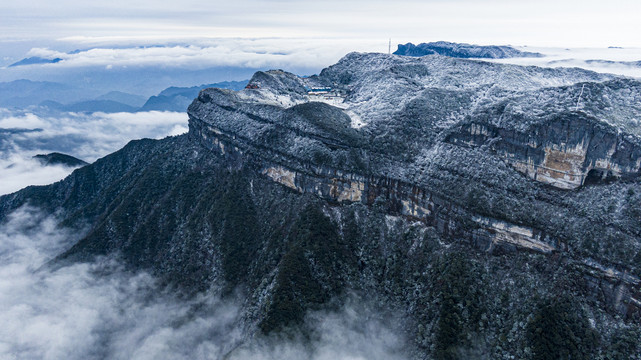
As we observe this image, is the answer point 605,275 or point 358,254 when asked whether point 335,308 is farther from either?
point 605,275

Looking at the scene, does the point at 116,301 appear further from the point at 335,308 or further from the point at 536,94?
the point at 536,94

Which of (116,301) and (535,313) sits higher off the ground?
(535,313)

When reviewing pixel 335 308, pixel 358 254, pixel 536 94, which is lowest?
pixel 335 308

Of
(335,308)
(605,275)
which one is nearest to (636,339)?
(605,275)

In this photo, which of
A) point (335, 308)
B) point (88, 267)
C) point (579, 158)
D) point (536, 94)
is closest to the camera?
point (579, 158)

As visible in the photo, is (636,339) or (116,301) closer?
(636,339)

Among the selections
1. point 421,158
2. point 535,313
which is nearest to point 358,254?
point 421,158

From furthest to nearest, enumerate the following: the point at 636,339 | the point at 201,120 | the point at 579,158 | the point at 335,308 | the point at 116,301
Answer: the point at 201,120 < the point at 116,301 < the point at 335,308 < the point at 579,158 < the point at 636,339
